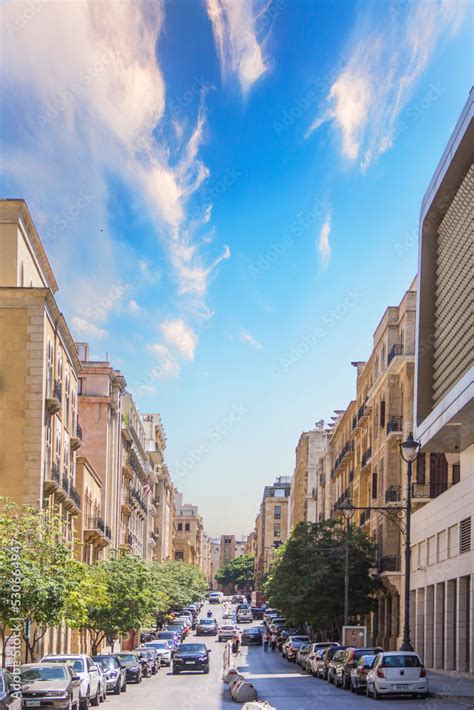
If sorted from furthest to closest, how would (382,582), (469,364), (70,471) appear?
(382,582) → (70,471) → (469,364)

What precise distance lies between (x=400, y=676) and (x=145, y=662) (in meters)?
20.1

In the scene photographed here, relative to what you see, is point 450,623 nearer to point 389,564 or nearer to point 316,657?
point 316,657

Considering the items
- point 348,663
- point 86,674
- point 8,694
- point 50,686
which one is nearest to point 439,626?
point 348,663

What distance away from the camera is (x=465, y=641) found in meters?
41.8

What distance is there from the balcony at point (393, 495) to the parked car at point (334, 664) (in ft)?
53.2

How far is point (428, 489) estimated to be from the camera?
55438 millimetres

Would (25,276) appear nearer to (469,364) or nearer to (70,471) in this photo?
(70,471)

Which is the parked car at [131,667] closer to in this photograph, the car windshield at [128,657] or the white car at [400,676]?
the car windshield at [128,657]

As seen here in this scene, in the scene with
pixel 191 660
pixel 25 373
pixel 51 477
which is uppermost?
pixel 25 373

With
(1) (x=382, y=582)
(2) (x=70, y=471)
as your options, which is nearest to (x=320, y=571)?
(1) (x=382, y=582)

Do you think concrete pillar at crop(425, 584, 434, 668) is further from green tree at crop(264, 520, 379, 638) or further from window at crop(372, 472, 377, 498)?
window at crop(372, 472, 377, 498)

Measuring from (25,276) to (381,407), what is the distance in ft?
81.1

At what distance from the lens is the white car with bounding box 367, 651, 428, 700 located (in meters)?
30.9

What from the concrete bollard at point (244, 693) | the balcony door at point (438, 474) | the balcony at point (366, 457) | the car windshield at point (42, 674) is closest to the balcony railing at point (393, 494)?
the balcony door at point (438, 474)
